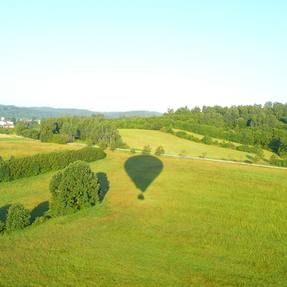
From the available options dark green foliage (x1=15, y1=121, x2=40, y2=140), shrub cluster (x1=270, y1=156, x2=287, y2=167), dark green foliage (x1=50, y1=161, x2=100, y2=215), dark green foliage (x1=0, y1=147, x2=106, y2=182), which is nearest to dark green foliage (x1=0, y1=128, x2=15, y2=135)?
dark green foliage (x1=15, y1=121, x2=40, y2=140)

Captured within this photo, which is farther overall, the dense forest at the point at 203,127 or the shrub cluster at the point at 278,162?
the dense forest at the point at 203,127

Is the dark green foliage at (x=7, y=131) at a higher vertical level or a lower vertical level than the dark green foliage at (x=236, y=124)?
lower

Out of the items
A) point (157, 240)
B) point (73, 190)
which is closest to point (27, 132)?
point (73, 190)

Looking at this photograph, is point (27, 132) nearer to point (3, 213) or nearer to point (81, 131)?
point (81, 131)

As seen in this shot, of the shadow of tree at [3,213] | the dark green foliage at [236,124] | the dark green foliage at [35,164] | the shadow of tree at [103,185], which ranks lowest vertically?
the shadow of tree at [3,213]

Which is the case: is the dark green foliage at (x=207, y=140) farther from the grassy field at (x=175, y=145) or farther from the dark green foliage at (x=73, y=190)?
the dark green foliage at (x=73, y=190)

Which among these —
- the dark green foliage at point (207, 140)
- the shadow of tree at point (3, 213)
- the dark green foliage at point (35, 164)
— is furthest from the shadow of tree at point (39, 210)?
the dark green foliage at point (207, 140)

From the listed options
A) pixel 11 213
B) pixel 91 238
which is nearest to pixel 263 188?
pixel 91 238

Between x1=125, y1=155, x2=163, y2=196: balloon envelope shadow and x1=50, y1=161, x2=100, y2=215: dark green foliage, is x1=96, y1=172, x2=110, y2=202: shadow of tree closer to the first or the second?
x1=50, y1=161, x2=100, y2=215: dark green foliage
